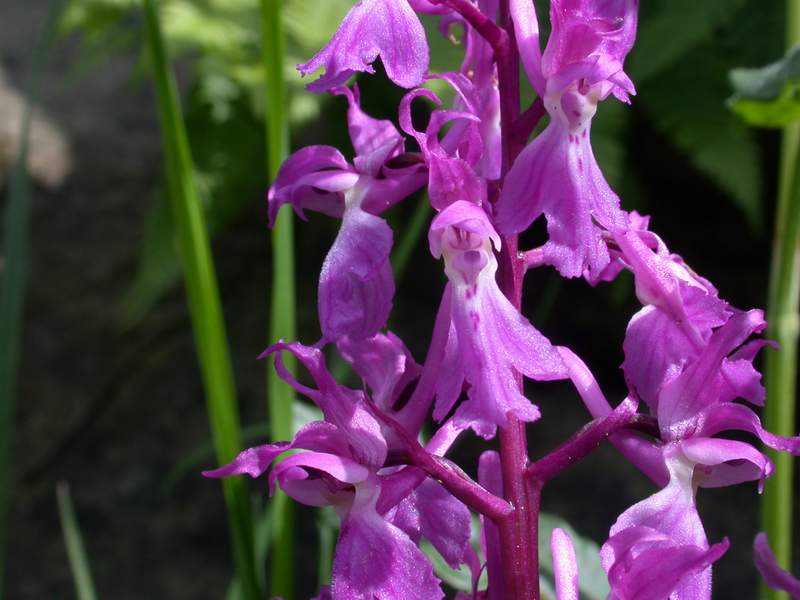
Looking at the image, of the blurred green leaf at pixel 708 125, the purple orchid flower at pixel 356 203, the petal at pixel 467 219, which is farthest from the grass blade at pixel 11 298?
the blurred green leaf at pixel 708 125

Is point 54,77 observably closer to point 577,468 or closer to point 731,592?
point 577,468

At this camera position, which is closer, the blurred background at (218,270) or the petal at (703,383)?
the petal at (703,383)

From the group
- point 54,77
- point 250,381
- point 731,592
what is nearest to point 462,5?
point 731,592

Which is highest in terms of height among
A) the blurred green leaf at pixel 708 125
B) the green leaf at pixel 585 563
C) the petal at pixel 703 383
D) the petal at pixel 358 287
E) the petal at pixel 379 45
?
the blurred green leaf at pixel 708 125

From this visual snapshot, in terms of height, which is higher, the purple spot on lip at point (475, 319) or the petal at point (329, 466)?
the purple spot on lip at point (475, 319)

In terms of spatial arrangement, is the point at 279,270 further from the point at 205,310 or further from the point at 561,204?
the point at 561,204

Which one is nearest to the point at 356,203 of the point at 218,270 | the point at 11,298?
the point at 11,298

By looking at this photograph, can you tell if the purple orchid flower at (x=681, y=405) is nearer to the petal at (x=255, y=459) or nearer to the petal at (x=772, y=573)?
the petal at (x=772, y=573)
